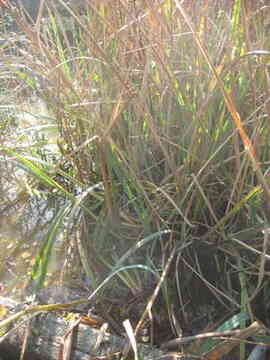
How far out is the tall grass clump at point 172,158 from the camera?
127cm

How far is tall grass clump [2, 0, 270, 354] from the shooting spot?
4.17 ft

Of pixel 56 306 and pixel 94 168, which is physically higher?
pixel 94 168

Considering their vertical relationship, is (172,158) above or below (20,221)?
above

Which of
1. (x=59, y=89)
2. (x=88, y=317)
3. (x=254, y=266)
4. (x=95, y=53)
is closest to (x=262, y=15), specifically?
(x=95, y=53)

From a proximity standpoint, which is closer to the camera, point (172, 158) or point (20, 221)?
point (172, 158)

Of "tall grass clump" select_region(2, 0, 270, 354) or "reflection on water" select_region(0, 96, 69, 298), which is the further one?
"reflection on water" select_region(0, 96, 69, 298)

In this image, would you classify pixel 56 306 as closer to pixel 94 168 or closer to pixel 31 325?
pixel 31 325

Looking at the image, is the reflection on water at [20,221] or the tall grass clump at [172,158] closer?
the tall grass clump at [172,158]

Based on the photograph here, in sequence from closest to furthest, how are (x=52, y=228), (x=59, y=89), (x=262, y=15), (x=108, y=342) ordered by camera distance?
(x=108, y=342) → (x=52, y=228) → (x=59, y=89) → (x=262, y=15)

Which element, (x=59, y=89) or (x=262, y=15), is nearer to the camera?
(x=59, y=89)

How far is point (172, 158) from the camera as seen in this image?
127 cm

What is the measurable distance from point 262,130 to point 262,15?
0.44 m

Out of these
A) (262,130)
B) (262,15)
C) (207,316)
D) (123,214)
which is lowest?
(207,316)

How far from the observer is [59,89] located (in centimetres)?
141
